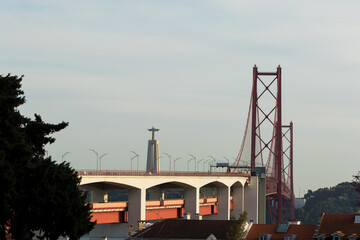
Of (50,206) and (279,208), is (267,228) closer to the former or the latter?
(50,206)

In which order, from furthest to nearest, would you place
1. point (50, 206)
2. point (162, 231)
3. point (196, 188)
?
1. point (196, 188)
2. point (162, 231)
3. point (50, 206)

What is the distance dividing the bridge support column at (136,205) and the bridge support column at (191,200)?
1880 cm

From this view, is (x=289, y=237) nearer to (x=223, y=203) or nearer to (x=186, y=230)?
(x=186, y=230)

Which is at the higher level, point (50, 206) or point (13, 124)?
point (13, 124)

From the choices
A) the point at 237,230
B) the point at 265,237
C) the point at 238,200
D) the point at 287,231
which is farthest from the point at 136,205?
the point at 238,200

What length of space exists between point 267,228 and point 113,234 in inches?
1028

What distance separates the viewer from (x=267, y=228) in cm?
8750

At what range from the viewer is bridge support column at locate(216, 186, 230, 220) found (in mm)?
143750

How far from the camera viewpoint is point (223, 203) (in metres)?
144

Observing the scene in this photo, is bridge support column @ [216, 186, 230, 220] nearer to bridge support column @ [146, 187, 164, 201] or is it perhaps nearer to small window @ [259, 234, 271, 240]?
bridge support column @ [146, 187, 164, 201]

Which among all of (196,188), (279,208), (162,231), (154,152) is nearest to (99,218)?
(162,231)

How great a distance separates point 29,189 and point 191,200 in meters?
75.1

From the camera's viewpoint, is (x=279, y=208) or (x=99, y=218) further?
(x=279, y=208)

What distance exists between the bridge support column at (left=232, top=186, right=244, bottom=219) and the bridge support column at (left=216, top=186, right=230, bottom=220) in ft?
18.3
